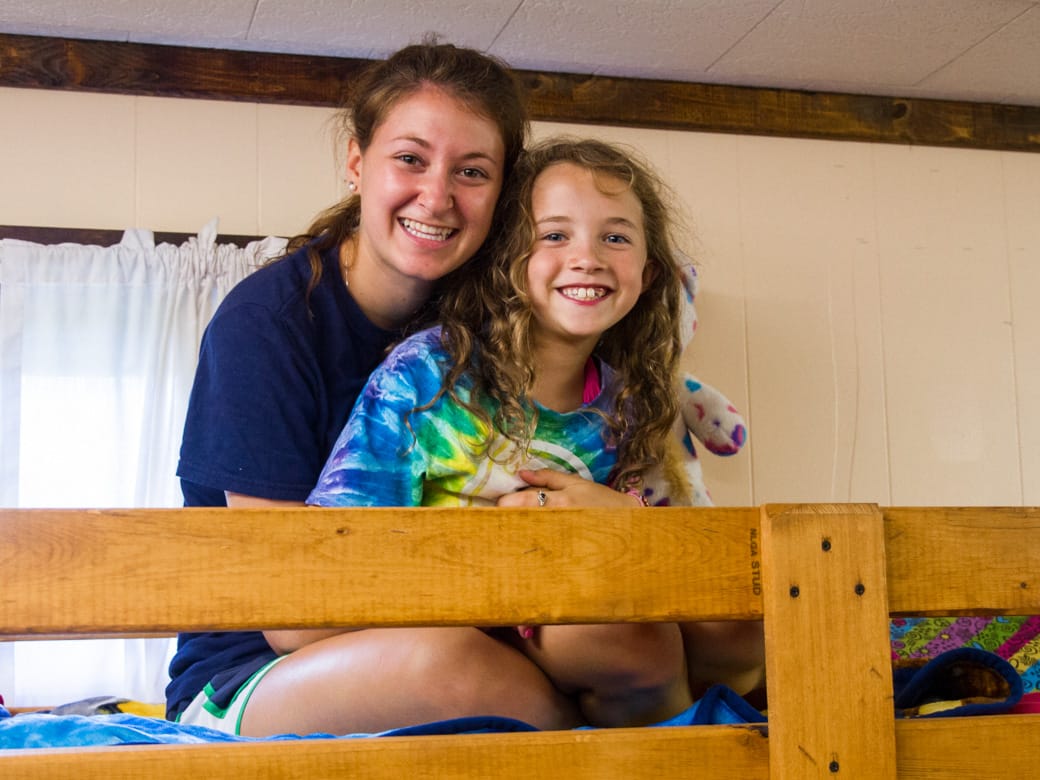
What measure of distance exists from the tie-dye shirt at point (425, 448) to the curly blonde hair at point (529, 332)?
0.07ft

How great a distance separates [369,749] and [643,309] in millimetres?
1006

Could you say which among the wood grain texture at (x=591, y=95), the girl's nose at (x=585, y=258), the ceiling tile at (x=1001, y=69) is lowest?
the girl's nose at (x=585, y=258)

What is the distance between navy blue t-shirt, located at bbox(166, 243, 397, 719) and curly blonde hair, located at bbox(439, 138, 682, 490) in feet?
0.49

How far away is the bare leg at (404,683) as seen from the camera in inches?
42.6

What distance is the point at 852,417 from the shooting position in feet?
10.7

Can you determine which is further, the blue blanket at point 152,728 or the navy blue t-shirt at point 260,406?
the navy blue t-shirt at point 260,406

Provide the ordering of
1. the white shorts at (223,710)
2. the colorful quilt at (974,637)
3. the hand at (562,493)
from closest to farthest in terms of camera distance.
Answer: the white shorts at (223,710) → the hand at (562,493) → the colorful quilt at (974,637)

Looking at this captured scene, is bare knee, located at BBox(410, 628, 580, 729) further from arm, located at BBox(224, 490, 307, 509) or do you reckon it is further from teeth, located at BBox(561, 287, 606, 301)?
teeth, located at BBox(561, 287, 606, 301)

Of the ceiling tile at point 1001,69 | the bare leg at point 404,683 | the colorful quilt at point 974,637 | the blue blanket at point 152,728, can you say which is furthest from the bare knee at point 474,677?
the ceiling tile at point 1001,69

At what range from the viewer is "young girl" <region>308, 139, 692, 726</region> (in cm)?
137

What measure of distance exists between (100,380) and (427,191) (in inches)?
59.5

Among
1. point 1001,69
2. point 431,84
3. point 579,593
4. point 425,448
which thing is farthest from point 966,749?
point 1001,69

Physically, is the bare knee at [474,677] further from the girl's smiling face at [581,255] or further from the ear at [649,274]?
the ear at [649,274]

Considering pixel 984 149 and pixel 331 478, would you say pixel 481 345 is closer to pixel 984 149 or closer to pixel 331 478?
pixel 331 478
